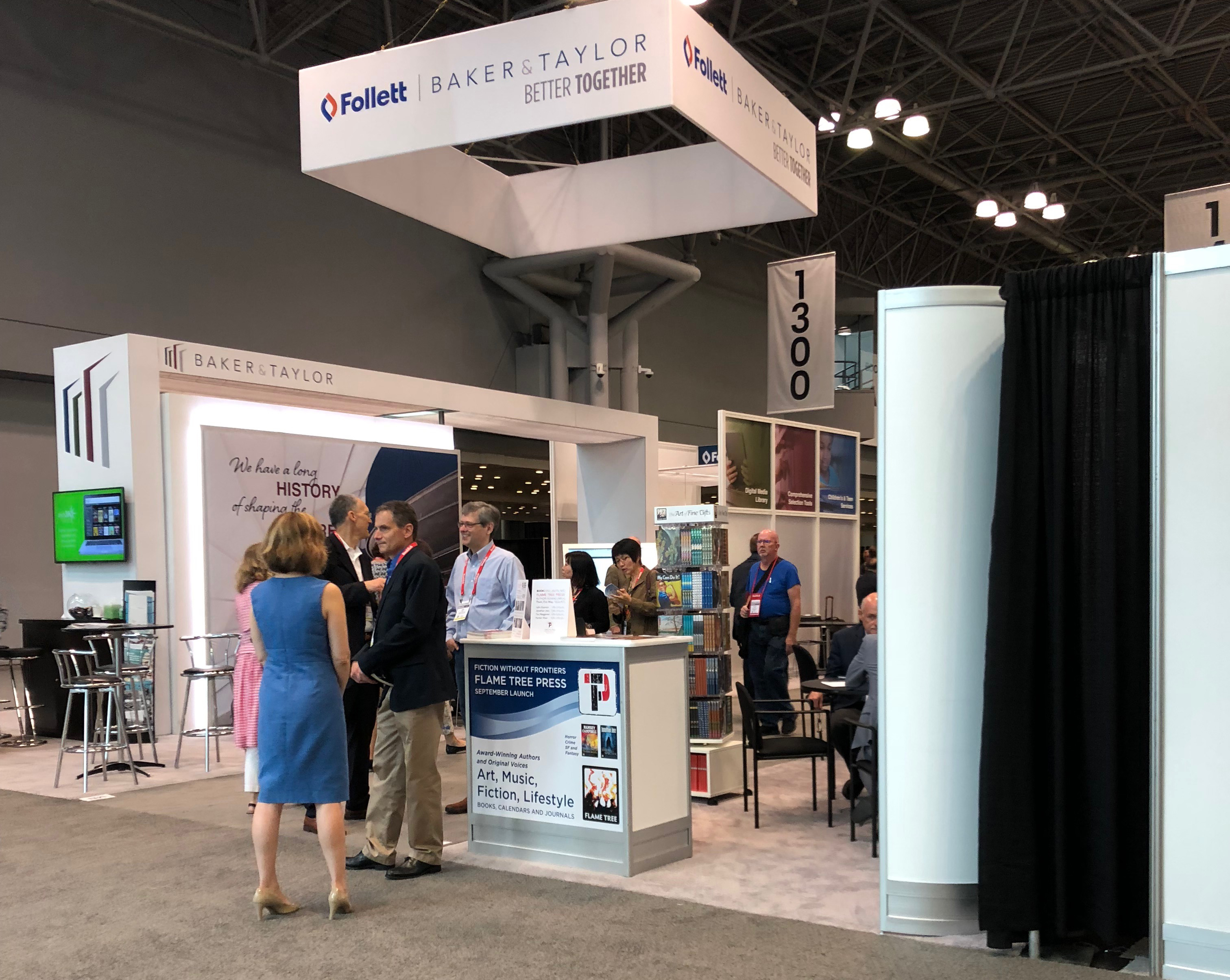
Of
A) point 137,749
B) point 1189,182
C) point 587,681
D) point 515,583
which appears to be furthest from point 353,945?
point 1189,182

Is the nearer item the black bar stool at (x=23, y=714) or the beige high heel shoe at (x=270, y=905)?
the beige high heel shoe at (x=270, y=905)

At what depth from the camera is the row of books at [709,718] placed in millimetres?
6168

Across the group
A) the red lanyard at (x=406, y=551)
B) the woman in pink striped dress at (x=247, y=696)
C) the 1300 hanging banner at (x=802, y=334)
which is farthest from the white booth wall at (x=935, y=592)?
the 1300 hanging banner at (x=802, y=334)

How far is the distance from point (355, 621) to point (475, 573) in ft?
4.14

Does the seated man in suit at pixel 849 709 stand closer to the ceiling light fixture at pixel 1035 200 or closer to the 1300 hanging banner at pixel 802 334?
the 1300 hanging banner at pixel 802 334

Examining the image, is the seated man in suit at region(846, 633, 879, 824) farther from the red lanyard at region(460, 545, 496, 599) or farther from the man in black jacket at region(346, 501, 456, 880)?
the red lanyard at region(460, 545, 496, 599)

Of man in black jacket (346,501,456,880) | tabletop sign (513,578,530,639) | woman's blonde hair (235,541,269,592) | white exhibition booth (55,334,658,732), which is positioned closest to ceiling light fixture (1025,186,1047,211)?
white exhibition booth (55,334,658,732)

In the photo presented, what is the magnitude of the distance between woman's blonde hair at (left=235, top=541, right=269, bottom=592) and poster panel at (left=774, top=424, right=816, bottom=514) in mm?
6605

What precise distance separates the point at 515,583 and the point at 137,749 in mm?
3258

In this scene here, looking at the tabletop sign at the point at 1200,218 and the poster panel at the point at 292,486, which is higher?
the tabletop sign at the point at 1200,218

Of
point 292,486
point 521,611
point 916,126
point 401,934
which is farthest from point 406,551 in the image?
point 916,126

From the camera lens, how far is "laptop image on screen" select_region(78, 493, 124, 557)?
823cm

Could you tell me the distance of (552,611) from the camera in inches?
187

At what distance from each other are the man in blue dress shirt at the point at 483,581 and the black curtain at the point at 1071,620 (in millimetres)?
3455
